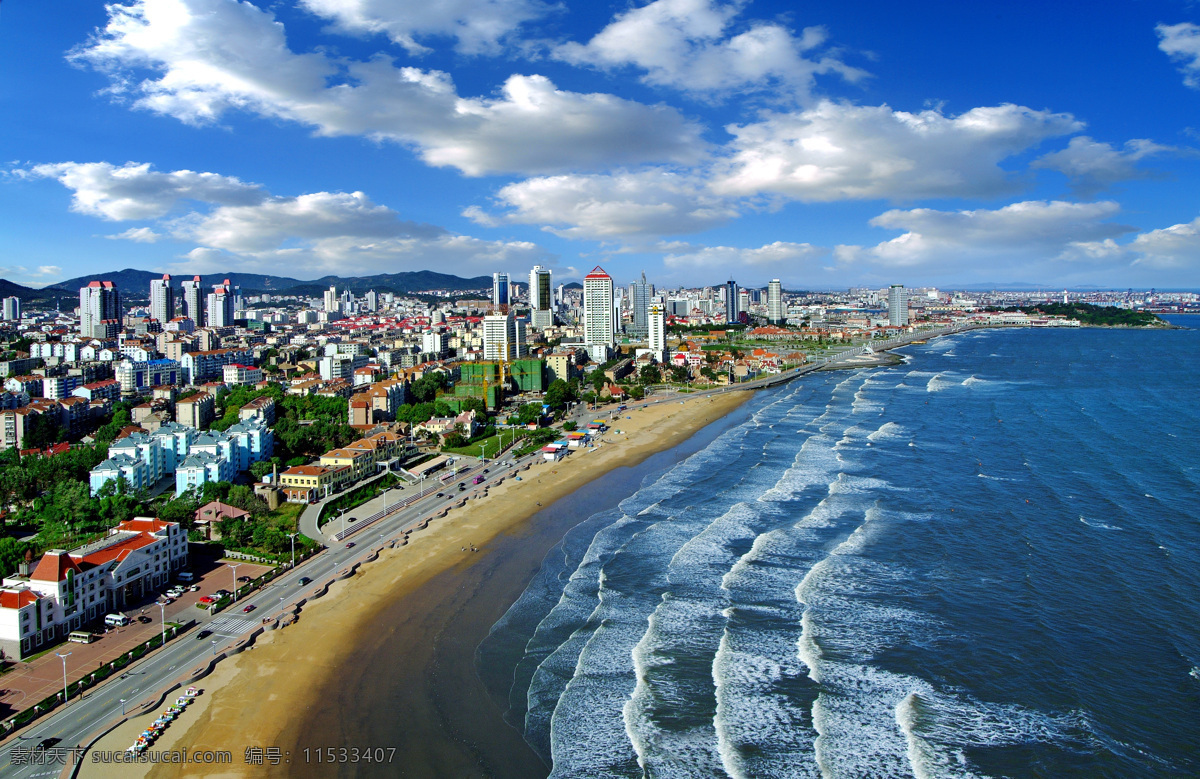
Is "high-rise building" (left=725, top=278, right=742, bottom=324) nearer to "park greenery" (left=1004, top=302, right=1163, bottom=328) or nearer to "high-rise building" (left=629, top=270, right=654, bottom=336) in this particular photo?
"high-rise building" (left=629, top=270, right=654, bottom=336)

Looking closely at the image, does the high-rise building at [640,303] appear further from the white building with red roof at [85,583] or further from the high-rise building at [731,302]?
the white building with red roof at [85,583]

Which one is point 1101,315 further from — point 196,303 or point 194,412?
point 196,303

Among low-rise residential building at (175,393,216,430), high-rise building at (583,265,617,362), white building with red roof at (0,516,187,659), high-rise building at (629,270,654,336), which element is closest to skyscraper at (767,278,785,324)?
high-rise building at (629,270,654,336)

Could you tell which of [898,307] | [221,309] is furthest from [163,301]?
[898,307]

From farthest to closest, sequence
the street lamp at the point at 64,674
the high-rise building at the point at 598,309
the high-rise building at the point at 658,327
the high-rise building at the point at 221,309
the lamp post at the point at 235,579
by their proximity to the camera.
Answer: the high-rise building at the point at 221,309 < the high-rise building at the point at 598,309 < the high-rise building at the point at 658,327 < the lamp post at the point at 235,579 < the street lamp at the point at 64,674

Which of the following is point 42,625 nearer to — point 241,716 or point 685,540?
point 241,716

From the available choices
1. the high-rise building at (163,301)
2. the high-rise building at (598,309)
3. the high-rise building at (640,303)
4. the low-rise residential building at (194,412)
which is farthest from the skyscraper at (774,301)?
the low-rise residential building at (194,412)

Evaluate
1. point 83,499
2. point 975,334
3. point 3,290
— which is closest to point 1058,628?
point 83,499
